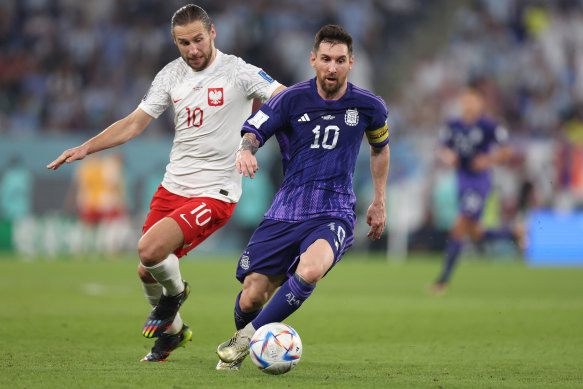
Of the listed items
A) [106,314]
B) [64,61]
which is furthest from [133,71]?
[106,314]

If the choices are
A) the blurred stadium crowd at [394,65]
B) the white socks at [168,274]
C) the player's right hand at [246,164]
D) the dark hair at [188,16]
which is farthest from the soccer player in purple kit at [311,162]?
the blurred stadium crowd at [394,65]

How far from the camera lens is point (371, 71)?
2389cm

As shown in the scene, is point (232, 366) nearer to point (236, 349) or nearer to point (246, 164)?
point (236, 349)

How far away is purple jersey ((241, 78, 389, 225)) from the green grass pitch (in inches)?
42.6

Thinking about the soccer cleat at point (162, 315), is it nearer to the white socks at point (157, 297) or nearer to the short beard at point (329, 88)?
the white socks at point (157, 297)

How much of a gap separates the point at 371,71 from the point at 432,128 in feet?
10.1

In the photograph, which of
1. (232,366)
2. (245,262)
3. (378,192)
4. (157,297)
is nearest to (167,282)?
(157,297)

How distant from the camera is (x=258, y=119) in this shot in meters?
5.65

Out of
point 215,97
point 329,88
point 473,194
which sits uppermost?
point 329,88

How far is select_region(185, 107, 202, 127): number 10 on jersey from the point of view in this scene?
6.34m

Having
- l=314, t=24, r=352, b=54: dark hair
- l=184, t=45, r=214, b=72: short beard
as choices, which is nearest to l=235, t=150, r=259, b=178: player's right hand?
l=314, t=24, r=352, b=54: dark hair

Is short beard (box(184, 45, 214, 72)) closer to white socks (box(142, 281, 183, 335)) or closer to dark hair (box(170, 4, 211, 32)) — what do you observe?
Answer: dark hair (box(170, 4, 211, 32))

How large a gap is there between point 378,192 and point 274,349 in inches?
54.4

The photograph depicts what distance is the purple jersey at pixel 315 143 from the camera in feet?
18.7
